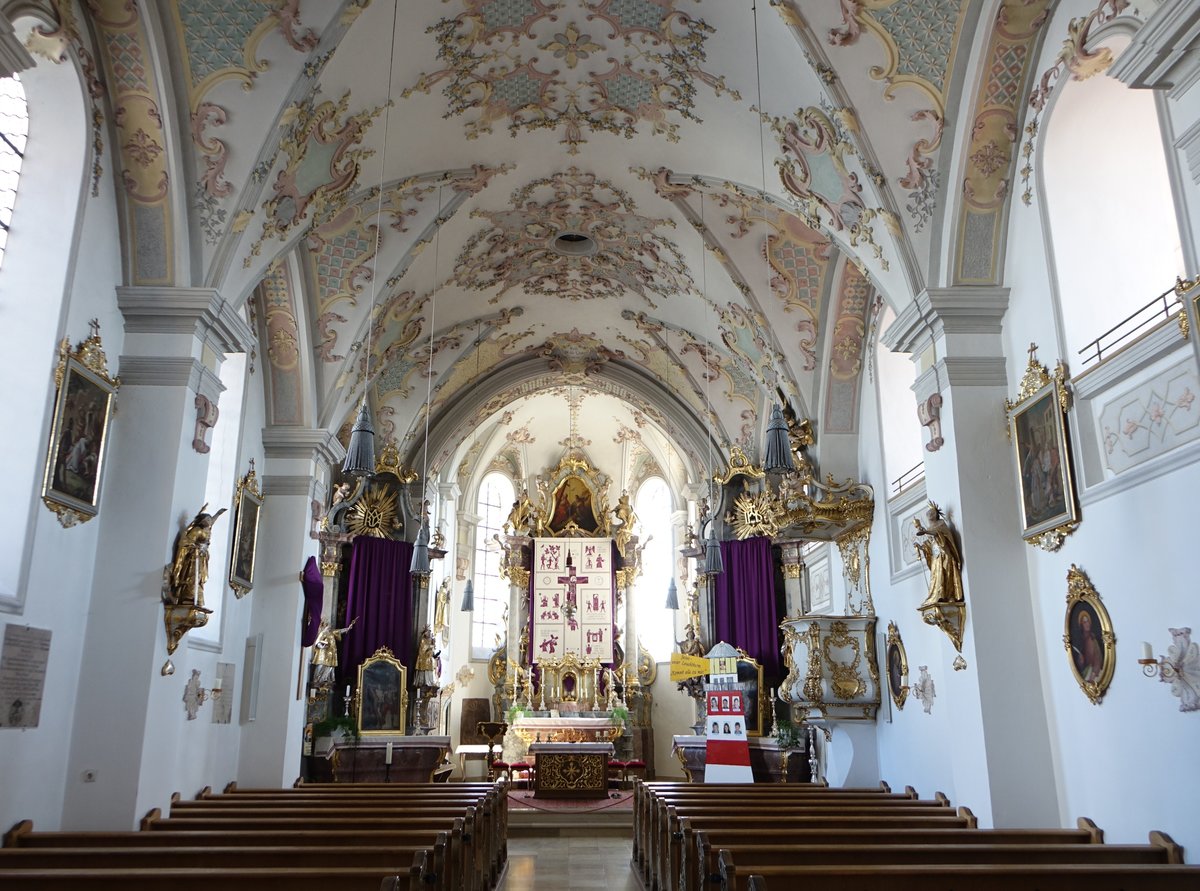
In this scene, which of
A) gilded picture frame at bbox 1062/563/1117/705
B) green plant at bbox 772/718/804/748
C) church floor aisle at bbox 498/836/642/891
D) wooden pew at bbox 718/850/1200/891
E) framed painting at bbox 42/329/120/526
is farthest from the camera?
green plant at bbox 772/718/804/748

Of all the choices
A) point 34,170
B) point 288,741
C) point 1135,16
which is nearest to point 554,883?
point 288,741

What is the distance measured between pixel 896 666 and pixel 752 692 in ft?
13.9

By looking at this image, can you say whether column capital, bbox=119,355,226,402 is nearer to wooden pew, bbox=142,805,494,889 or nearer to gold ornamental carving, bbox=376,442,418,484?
wooden pew, bbox=142,805,494,889

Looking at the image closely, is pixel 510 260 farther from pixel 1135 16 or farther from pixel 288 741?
pixel 1135 16

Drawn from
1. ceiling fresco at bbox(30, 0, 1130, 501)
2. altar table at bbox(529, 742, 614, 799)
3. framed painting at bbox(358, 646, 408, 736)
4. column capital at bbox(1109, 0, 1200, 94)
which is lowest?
altar table at bbox(529, 742, 614, 799)

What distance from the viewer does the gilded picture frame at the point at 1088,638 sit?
21.7 ft

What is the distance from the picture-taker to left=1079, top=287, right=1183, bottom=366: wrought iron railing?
6383 mm

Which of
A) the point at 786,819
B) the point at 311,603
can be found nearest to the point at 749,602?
the point at 311,603

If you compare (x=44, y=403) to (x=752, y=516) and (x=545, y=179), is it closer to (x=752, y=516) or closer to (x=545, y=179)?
(x=545, y=179)

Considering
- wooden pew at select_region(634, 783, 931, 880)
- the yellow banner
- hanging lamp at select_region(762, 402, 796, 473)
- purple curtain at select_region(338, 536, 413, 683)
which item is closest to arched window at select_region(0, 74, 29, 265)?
hanging lamp at select_region(762, 402, 796, 473)

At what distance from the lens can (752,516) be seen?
50.6ft

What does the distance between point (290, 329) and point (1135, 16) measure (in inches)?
367

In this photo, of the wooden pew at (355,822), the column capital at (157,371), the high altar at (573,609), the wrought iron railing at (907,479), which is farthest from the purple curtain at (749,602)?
the column capital at (157,371)

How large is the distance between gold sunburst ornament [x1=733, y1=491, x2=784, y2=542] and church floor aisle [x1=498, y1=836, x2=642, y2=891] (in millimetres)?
5300
